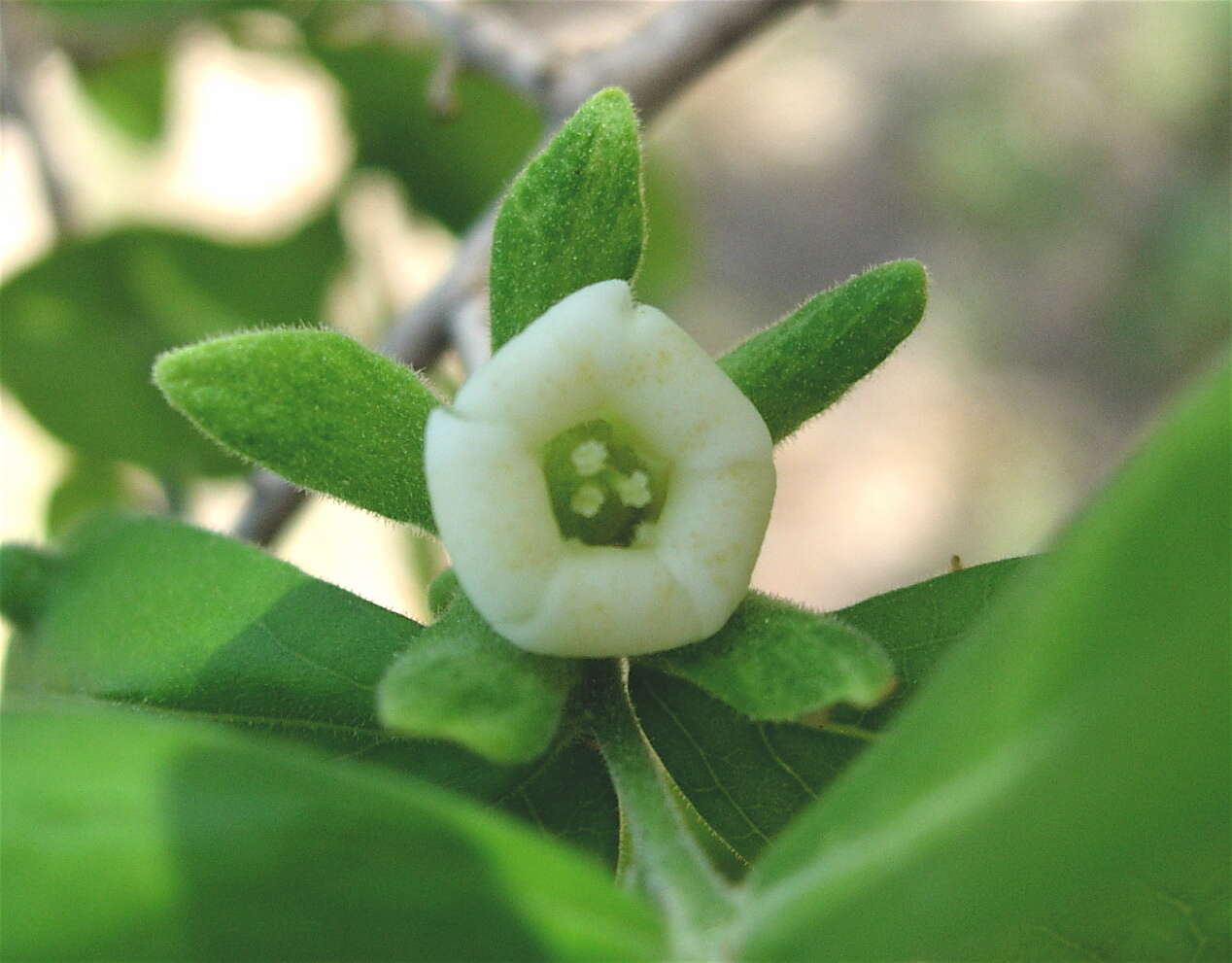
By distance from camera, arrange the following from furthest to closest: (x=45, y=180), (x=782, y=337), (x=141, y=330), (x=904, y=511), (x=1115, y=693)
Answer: (x=904, y=511) → (x=45, y=180) → (x=141, y=330) → (x=782, y=337) → (x=1115, y=693)

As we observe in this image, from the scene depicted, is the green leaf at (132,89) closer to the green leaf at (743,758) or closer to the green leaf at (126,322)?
the green leaf at (126,322)

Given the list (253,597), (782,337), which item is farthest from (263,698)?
(782,337)

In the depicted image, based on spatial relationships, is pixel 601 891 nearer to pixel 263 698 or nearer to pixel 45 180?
pixel 263 698

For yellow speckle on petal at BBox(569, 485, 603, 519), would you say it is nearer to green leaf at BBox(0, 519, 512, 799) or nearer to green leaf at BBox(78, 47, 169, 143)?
green leaf at BBox(0, 519, 512, 799)

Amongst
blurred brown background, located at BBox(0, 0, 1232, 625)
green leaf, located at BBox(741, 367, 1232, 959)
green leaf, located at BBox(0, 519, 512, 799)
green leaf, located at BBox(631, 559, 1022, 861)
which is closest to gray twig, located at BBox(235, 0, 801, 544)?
green leaf, located at BBox(0, 519, 512, 799)

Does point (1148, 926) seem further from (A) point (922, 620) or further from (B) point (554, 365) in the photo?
(B) point (554, 365)

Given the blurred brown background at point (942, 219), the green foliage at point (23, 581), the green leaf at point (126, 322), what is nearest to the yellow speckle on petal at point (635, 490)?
the green foliage at point (23, 581)

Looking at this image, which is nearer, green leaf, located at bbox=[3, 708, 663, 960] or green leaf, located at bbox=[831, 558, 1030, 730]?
green leaf, located at bbox=[3, 708, 663, 960]
